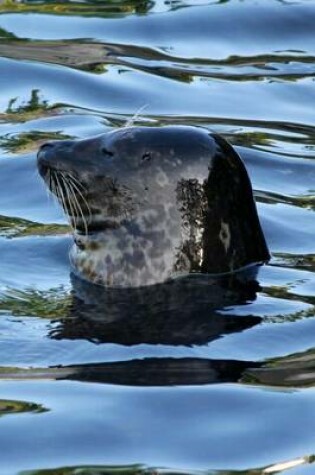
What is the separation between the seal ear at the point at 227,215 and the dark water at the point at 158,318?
0.18m

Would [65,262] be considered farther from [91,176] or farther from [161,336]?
[161,336]

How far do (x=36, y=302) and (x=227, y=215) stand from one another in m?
1.00

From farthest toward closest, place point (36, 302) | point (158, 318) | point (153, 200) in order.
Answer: point (153, 200)
point (36, 302)
point (158, 318)

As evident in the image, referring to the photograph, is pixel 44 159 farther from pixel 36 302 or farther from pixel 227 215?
pixel 227 215

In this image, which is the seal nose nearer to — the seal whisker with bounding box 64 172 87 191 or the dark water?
the seal whisker with bounding box 64 172 87 191

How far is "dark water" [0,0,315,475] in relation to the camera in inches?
308

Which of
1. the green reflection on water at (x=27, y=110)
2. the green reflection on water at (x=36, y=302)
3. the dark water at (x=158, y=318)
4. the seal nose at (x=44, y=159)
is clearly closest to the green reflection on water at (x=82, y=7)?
the dark water at (x=158, y=318)

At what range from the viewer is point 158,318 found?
939cm

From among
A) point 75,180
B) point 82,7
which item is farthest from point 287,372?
point 82,7

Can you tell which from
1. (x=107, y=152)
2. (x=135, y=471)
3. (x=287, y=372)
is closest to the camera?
(x=135, y=471)

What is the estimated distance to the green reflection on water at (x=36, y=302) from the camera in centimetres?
948

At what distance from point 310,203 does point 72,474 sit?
405 centimetres

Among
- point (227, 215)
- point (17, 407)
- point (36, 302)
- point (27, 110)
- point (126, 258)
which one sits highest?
point (27, 110)

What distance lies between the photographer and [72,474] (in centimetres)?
746
